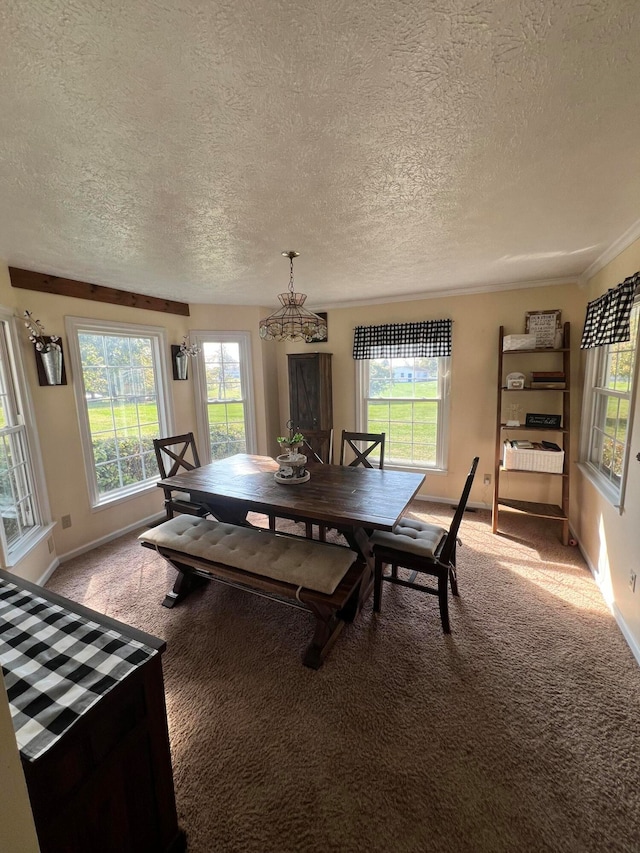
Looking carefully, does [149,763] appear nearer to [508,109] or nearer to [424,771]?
[424,771]

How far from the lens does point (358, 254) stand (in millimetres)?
2551

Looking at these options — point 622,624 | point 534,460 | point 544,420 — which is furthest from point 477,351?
point 622,624

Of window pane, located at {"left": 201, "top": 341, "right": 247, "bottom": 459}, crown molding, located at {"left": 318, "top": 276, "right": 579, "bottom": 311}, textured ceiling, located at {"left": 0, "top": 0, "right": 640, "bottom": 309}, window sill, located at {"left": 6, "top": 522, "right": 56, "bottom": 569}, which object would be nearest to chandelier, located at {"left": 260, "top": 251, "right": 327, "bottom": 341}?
textured ceiling, located at {"left": 0, "top": 0, "right": 640, "bottom": 309}

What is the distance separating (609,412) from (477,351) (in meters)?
1.35

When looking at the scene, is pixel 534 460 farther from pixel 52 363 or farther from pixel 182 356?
pixel 52 363

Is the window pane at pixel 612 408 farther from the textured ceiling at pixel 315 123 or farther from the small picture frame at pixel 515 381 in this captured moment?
the textured ceiling at pixel 315 123

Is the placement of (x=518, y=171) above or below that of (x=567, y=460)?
above

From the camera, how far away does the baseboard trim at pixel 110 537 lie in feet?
10.1

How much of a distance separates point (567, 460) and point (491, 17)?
3229 millimetres

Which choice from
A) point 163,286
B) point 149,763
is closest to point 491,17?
point 149,763

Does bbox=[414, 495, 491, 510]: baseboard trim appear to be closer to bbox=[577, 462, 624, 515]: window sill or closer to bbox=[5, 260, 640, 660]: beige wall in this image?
bbox=[5, 260, 640, 660]: beige wall

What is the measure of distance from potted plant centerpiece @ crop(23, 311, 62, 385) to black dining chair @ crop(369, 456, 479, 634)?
2907 millimetres

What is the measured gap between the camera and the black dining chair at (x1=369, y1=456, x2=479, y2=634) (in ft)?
6.88

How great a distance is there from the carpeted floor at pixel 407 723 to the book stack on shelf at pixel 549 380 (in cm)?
165
